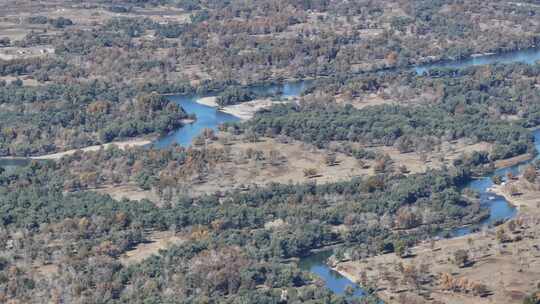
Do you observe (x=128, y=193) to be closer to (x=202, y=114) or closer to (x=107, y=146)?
(x=107, y=146)

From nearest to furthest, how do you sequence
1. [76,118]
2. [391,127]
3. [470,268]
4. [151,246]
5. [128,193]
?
[470,268], [151,246], [128,193], [391,127], [76,118]

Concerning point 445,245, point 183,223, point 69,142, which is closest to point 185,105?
A: point 69,142

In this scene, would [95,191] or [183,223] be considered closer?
[183,223]

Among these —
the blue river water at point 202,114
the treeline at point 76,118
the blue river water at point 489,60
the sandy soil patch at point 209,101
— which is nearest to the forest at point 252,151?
the treeline at point 76,118

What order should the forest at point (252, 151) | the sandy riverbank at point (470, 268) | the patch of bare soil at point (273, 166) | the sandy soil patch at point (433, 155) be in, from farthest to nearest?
the sandy soil patch at point (433, 155) < the patch of bare soil at point (273, 166) < the forest at point (252, 151) < the sandy riverbank at point (470, 268)

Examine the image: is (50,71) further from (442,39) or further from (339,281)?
(339,281)

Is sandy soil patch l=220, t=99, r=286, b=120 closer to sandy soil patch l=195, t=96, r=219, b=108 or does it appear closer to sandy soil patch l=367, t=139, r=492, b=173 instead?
sandy soil patch l=195, t=96, r=219, b=108

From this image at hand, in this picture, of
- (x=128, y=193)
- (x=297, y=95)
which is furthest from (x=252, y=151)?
(x=297, y=95)

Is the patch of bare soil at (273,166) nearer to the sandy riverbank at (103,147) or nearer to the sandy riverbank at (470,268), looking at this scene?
the sandy riverbank at (103,147)

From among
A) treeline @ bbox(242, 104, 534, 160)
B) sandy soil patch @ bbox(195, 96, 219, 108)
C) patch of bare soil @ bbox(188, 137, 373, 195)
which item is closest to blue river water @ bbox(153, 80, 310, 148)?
sandy soil patch @ bbox(195, 96, 219, 108)
